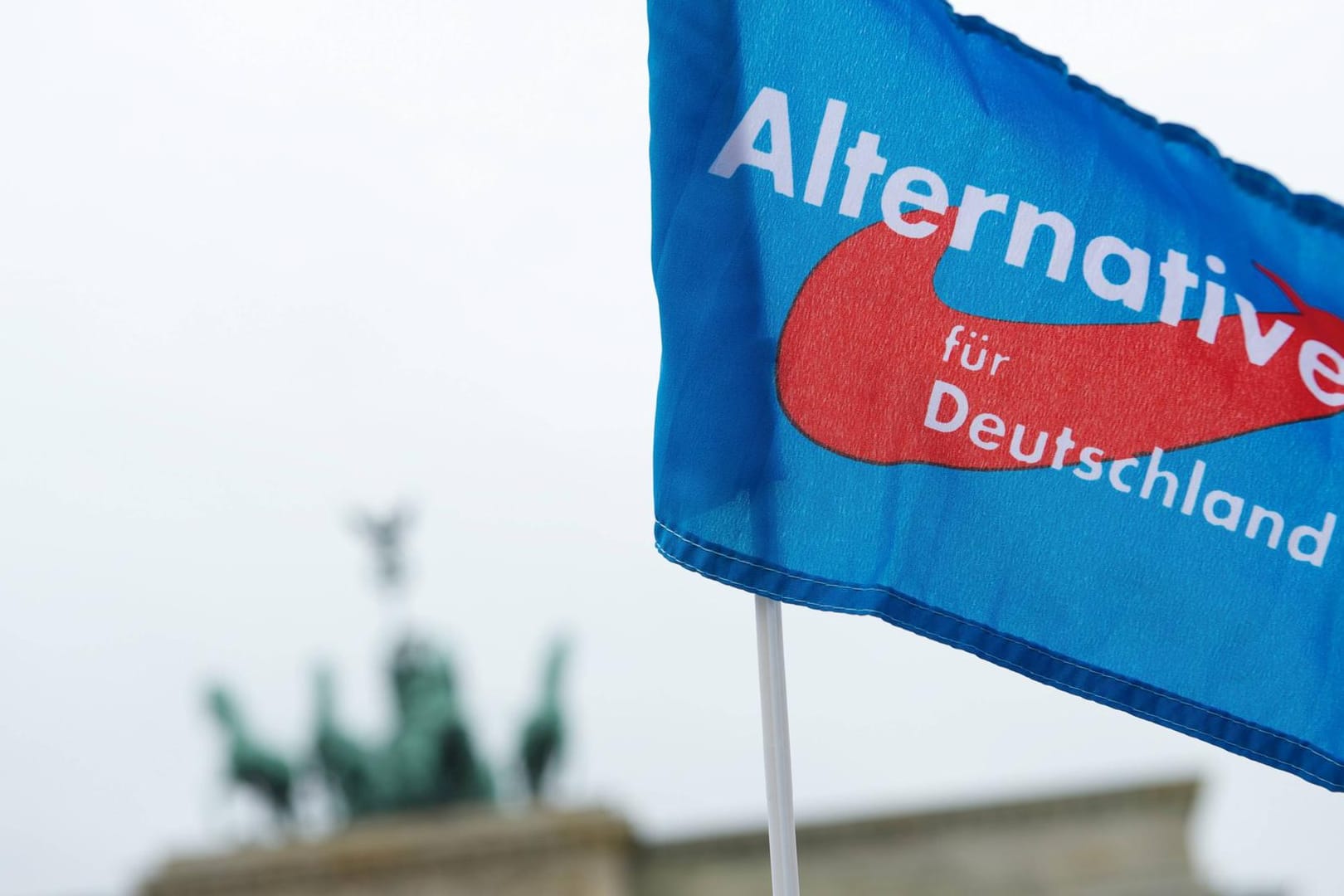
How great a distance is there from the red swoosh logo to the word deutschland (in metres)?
0.02

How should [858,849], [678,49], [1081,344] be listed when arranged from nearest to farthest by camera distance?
[678,49]
[1081,344]
[858,849]

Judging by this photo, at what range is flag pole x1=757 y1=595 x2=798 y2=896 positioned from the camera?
2617 mm

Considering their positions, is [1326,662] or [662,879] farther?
[662,879]

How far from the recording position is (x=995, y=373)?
3064 millimetres

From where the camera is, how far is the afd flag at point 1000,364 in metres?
2.90

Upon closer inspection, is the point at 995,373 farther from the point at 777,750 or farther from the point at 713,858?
the point at 713,858

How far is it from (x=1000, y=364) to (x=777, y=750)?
81cm

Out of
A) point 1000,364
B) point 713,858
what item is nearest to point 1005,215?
point 1000,364

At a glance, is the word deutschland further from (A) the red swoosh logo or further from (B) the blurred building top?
(B) the blurred building top

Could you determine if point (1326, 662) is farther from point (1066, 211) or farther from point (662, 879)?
point (662, 879)

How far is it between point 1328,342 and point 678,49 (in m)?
1.27

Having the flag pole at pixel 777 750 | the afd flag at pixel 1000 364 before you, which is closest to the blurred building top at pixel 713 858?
the afd flag at pixel 1000 364

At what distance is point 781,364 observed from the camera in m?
2.93

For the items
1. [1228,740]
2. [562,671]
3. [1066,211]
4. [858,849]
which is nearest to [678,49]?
[1066,211]
